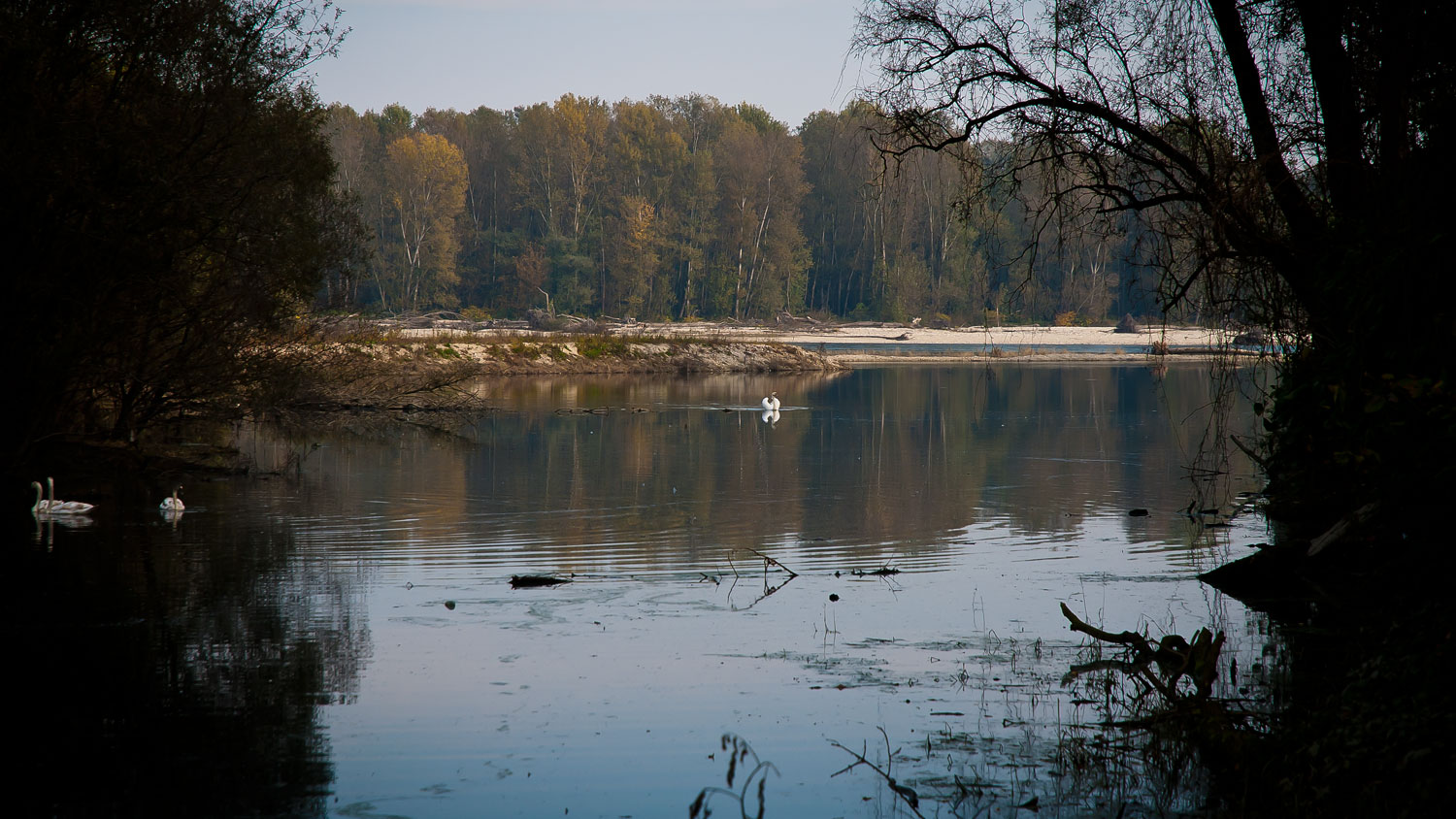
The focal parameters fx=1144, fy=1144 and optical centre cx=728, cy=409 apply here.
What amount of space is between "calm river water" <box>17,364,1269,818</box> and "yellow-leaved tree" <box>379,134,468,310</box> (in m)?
58.1

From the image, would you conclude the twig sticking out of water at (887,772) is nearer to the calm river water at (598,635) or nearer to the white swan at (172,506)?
the calm river water at (598,635)

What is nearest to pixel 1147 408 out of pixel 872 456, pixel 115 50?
pixel 872 456

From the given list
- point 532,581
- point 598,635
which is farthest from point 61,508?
point 598,635

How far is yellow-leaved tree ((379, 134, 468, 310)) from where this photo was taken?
7331cm

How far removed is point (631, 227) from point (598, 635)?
69.5m

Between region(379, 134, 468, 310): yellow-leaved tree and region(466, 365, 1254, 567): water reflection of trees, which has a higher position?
region(379, 134, 468, 310): yellow-leaved tree

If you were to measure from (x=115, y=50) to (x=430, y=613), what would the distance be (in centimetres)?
877

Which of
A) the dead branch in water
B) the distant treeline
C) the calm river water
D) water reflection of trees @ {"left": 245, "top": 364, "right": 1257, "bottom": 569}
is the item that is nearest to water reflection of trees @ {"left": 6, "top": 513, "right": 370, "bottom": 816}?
the calm river water

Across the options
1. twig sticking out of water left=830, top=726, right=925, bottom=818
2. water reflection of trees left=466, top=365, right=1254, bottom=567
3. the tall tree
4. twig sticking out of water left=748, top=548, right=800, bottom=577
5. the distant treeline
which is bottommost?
twig sticking out of water left=830, top=726, right=925, bottom=818

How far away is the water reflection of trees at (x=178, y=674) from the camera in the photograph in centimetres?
525

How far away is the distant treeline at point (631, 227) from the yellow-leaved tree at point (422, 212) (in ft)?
0.34

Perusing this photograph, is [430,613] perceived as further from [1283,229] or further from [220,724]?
[1283,229]

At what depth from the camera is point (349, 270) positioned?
20.8m

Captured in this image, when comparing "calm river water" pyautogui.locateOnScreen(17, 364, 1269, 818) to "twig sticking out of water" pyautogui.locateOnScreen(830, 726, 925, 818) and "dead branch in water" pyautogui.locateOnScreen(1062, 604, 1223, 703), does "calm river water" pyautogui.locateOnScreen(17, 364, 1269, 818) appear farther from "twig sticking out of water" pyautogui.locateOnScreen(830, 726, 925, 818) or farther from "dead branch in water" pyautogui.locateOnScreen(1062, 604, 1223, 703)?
"dead branch in water" pyautogui.locateOnScreen(1062, 604, 1223, 703)
